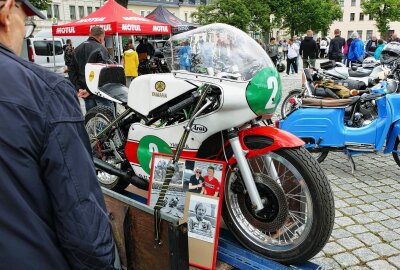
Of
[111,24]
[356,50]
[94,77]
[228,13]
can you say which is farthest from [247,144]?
[228,13]

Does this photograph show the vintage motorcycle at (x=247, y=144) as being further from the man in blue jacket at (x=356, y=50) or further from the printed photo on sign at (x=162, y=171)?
the man in blue jacket at (x=356, y=50)

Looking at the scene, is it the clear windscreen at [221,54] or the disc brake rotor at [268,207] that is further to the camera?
the clear windscreen at [221,54]

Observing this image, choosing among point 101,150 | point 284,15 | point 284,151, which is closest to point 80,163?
point 284,151

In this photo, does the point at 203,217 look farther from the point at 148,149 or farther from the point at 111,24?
the point at 111,24

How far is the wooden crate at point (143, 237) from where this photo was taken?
81.0 inches

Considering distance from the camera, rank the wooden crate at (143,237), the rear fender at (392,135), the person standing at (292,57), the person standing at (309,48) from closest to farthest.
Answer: the wooden crate at (143,237)
the rear fender at (392,135)
the person standing at (309,48)
the person standing at (292,57)

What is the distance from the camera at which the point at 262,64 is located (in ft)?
8.87

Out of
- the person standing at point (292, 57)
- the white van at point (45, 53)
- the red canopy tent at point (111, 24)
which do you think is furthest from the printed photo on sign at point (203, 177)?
the white van at point (45, 53)

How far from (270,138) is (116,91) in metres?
1.76

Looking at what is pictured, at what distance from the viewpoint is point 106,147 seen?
3.75 metres

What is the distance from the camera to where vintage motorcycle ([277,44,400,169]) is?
4.77 m

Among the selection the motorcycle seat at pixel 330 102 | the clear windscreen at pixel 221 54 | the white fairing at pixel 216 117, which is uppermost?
the clear windscreen at pixel 221 54

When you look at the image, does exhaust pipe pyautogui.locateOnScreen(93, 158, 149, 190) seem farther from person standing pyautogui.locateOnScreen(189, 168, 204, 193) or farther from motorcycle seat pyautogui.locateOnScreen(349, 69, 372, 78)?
motorcycle seat pyautogui.locateOnScreen(349, 69, 372, 78)

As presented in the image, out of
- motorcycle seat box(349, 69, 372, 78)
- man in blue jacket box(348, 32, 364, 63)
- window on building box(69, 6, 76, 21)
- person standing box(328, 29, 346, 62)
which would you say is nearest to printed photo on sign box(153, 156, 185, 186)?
motorcycle seat box(349, 69, 372, 78)
